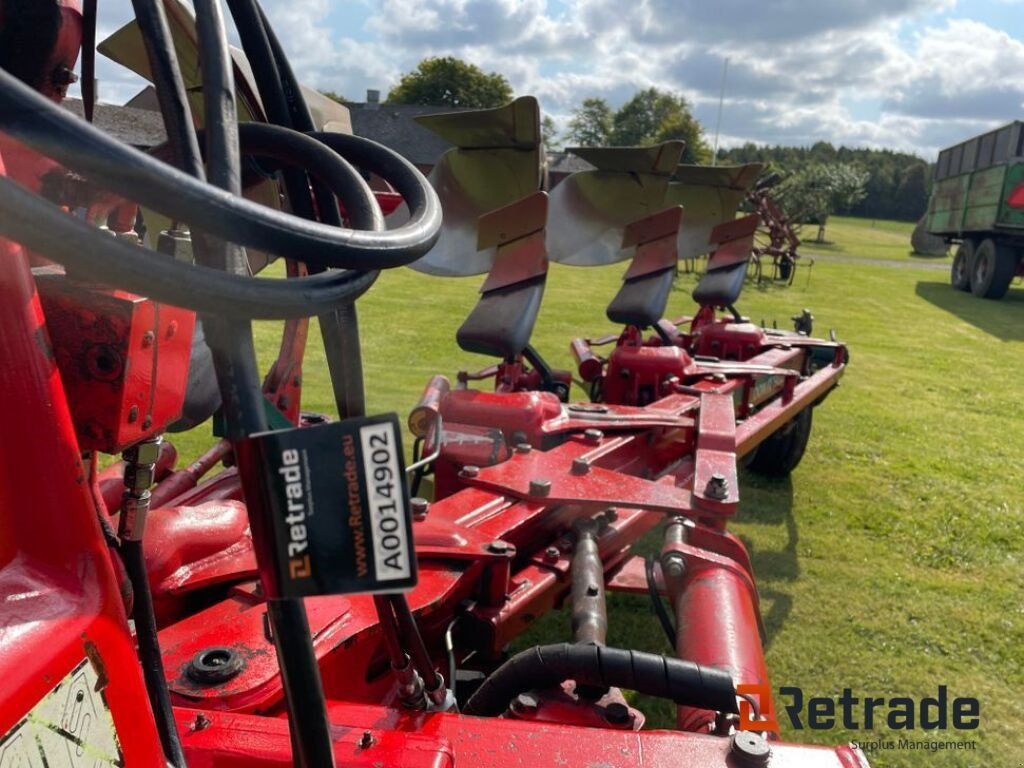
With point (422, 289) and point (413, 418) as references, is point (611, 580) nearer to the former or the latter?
point (413, 418)

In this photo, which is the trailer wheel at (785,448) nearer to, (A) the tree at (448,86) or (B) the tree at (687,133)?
(B) the tree at (687,133)

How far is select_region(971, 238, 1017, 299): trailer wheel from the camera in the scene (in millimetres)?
13430

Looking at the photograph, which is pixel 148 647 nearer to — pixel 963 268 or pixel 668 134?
pixel 963 268

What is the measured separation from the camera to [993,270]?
1351 cm

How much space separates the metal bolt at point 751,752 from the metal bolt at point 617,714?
26cm

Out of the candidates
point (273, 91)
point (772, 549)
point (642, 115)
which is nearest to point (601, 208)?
point (772, 549)

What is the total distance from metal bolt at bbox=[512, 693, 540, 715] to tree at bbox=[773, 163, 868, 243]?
21262 mm

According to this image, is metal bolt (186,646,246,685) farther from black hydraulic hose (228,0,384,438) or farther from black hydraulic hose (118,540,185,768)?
black hydraulic hose (228,0,384,438)

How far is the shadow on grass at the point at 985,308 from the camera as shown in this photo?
1038 centimetres

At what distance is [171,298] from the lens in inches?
21.8

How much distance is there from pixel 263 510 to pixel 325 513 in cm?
4

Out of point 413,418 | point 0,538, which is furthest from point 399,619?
point 413,418

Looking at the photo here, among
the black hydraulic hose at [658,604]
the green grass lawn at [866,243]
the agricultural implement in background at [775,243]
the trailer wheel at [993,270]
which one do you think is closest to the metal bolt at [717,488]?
the black hydraulic hose at [658,604]

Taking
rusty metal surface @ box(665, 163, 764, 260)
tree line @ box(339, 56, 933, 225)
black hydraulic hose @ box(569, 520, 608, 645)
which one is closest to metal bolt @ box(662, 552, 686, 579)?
black hydraulic hose @ box(569, 520, 608, 645)
